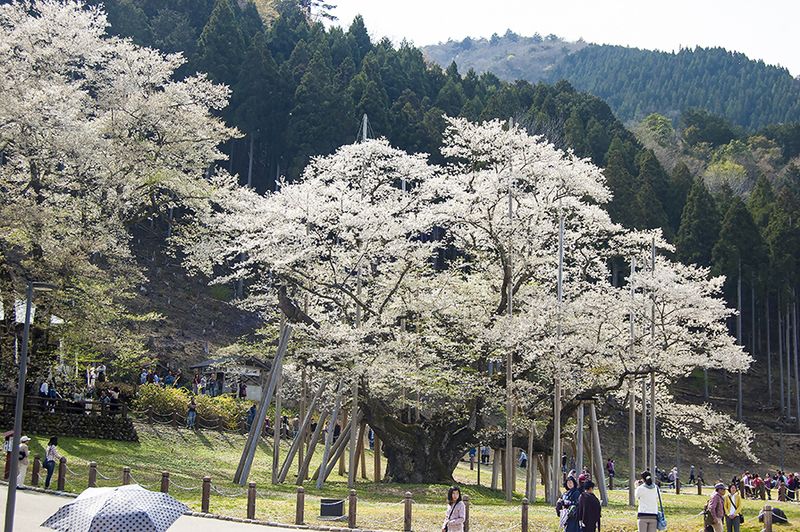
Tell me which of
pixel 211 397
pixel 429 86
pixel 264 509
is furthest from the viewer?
pixel 429 86

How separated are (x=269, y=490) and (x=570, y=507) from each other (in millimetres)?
10928

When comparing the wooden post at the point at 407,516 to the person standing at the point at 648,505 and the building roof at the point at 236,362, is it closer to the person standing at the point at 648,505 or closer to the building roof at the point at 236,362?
the person standing at the point at 648,505

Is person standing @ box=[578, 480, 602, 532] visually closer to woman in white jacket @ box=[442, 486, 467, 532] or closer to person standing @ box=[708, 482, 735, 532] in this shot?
→ woman in white jacket @ box=[442, 486, 467, 532]

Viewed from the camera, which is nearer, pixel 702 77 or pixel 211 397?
pixel 211 397

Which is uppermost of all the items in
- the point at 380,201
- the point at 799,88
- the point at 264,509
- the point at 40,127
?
the point at 799,88

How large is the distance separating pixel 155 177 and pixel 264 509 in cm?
1334

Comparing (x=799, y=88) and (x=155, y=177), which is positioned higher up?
(x=799, y=88)

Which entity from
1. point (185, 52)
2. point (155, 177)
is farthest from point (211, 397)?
point (185, 52)

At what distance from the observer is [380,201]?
89.8 ft

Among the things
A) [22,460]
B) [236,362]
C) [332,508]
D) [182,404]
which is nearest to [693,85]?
[236,362]

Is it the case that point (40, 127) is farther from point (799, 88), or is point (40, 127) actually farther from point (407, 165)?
point (799, 88)

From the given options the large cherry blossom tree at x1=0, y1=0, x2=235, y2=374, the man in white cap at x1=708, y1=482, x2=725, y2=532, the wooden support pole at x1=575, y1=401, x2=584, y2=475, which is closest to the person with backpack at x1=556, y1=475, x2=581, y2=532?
the man in white cap at x1=708, y1=482, x2=725, y2=532

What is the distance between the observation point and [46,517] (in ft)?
51.3

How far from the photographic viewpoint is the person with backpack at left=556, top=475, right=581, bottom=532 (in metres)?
13.8
